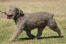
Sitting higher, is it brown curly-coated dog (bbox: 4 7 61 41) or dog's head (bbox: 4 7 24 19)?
dog's head (bbox: 4 7 24 19)

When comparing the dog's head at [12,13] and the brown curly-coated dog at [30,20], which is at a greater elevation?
the dog's head at [12,13]

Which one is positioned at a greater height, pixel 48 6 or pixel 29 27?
pixel 29 27

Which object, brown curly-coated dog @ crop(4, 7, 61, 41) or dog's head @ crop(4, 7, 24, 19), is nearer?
dog's head @ crop(4, 7, 24, 19)

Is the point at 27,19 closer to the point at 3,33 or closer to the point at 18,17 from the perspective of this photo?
the point at 18,17

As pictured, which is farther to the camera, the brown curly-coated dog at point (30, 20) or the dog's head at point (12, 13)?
the brown curly-coated dog at point (30, 20)

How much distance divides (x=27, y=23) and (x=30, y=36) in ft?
2.10

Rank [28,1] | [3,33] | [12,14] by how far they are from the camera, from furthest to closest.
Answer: [28,1] < [3,33] < [12,14]

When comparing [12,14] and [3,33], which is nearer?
[12,14]

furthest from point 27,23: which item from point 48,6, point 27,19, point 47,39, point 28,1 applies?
point 28,1

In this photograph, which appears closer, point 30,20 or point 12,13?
point 12,13

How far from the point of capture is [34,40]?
37.8 feet

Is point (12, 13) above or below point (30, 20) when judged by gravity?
above

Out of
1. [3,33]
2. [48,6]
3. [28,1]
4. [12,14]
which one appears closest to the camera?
[12,14]

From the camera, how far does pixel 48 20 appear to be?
11.9 metres
